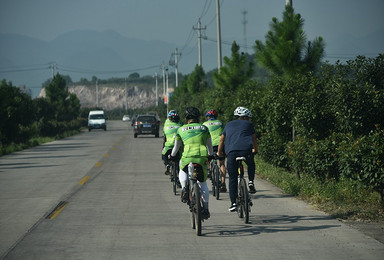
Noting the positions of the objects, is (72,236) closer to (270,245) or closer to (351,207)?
(270,245)

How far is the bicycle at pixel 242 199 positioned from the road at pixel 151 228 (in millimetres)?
174

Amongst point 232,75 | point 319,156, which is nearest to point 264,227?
point 319,156

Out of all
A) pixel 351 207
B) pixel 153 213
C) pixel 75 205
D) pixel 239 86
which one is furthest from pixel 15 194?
pixel 239 86

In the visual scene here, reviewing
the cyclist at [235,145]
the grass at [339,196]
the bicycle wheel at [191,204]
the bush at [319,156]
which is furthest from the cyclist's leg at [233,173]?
the bush at [319,156]

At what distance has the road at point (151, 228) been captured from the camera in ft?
25.6

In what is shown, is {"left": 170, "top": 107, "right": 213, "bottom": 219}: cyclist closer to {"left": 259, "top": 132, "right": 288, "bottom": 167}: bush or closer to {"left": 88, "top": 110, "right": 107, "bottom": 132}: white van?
{"left": 259, "top": 132, "right": 288, "bottom": 167}: bush

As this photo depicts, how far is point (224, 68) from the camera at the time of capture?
3372 centimetres

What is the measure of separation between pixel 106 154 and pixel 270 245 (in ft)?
67.5

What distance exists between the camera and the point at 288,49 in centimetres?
1736

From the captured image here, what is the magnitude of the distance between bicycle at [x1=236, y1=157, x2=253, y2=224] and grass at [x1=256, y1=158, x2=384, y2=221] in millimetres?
1632

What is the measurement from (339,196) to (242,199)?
113 inches

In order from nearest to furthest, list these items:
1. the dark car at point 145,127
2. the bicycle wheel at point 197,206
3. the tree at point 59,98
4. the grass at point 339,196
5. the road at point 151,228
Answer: the road at point 151,228
the bicycle wheel at point 197,206
the grass at point 339,196
the dark car at point 145,127
the tree at point 59,98

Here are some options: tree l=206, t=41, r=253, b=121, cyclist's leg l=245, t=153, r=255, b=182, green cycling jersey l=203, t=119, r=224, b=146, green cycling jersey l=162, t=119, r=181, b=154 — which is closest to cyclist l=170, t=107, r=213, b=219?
cyclist's leg l=245, t=153, r=255, b=182

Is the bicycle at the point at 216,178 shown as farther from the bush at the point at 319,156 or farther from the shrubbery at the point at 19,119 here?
the shrubbery at the point at 19,119
